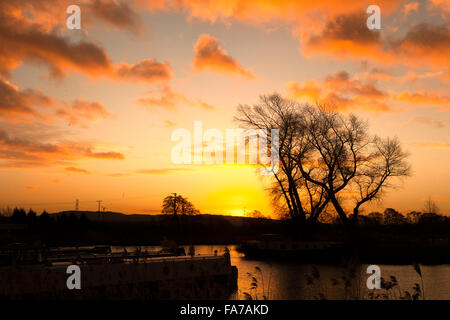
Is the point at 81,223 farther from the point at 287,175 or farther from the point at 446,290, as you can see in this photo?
the point at 446,290

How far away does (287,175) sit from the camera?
45.6 m

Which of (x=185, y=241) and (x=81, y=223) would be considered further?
(x=81, y=223)

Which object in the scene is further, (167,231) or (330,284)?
(167,231)

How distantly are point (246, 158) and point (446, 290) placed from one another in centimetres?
2391

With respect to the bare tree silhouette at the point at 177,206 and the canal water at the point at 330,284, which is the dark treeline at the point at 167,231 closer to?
the bare tree silhouette at the point at 177,206

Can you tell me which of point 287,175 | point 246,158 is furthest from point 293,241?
point 246,158

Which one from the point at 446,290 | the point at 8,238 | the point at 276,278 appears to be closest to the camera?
the point at 446,290

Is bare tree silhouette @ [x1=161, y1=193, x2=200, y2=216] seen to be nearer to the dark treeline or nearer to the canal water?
the dark treeline

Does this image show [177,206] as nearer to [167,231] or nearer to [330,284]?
[167,231]

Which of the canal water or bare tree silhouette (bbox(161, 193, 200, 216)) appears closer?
the canal water

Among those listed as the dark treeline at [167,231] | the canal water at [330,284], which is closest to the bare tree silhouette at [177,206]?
the dark treeline at [167,231]

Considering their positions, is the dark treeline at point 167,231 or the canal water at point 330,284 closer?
the canal water at point 330,284

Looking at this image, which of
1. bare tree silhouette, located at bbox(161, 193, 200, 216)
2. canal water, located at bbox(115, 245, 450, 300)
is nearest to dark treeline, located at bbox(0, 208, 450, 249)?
bare tree silhouette, located at bbox(161, 193, 200, 216)

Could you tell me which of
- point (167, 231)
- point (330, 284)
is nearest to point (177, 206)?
point (167, 231)
